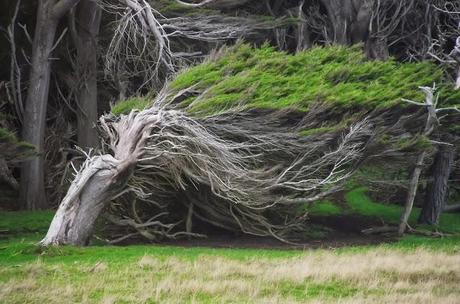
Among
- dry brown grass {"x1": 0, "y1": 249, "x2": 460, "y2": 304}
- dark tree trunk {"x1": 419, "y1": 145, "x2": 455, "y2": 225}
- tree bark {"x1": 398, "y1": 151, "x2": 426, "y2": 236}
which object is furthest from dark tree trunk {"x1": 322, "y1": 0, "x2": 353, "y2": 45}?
dry brown grass {"x1": 0, "y1": 249, "x2": 460, "y2": 304}

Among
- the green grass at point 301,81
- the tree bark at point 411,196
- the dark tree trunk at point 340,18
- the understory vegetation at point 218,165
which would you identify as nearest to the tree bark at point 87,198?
the understory vegetation at point 218,165

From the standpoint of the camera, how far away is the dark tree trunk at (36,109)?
64.7 ft

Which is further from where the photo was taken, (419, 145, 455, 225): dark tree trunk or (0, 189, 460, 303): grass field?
(419, 145, 455, 225): dark tree trunk

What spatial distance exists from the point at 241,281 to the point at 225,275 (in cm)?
59

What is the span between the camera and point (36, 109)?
65.7 feet

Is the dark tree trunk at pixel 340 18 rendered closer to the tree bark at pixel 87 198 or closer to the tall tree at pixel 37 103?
the tall tree at pixel 37 103

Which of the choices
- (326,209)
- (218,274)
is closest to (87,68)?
(326,209)

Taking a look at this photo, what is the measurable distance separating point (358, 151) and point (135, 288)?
28.1ft

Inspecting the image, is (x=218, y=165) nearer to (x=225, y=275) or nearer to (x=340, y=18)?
(x=225, y=275)

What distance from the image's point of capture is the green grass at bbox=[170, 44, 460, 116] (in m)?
16.1

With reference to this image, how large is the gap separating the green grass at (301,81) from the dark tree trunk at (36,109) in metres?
5.23

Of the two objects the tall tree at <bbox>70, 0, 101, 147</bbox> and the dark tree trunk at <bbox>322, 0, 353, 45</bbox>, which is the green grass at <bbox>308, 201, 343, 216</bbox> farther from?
the tall tree at <bbox>70, 0, 101, 147</bbox>

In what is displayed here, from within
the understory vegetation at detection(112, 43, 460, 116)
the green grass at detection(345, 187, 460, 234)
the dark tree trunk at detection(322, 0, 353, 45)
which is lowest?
the green grass at detection(345, 187, 460, 234)

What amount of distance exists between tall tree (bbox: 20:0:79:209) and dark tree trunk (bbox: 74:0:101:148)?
142 cm
